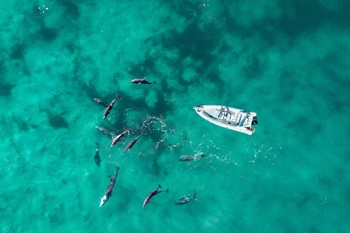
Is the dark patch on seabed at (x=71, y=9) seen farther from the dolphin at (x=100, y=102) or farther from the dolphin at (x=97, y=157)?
the dolphin at (x=97, y=157)

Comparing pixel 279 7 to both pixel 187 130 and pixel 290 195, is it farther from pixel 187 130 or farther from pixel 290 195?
pixel 290 195

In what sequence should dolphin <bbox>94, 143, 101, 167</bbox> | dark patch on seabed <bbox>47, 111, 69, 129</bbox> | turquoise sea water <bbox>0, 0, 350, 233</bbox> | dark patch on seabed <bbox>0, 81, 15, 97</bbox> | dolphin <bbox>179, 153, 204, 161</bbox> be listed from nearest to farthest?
turquoise sea water <bbox>0, 0, 350, 233</bbox>, dolphin <bbox>179, 153, 204, 161</bbox>, dolphin <bbox>94, 143, 101, 167</bbox>, dark patch on seabed <bbox>47, 111, 69, 129</bbox>, dark patch on seabed <bbox>0, 81, 15, 97</bbox>

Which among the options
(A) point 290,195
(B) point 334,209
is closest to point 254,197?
(A) point 290,195

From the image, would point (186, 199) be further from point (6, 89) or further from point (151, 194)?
point (6, 89)

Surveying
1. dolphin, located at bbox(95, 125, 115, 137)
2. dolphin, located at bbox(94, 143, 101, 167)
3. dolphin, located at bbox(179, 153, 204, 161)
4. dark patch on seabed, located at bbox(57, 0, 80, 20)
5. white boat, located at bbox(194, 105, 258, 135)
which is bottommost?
dolphin, located at bbox(94, 143, 101, 167)

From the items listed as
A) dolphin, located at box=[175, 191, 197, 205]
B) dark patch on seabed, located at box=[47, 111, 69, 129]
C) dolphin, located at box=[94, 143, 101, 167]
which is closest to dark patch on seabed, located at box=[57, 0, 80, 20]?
dark patch on seabed, located at box=[47, 111, 69, 129]

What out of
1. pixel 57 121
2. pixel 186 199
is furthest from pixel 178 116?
pixel 57 121

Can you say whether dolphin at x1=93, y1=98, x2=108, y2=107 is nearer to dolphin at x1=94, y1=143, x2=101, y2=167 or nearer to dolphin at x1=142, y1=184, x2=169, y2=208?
→ dolphin at x1=94, y1=143, x2=101, y2=167

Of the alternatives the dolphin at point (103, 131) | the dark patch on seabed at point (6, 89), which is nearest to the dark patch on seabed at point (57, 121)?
the dolphin at point (103, 131)
